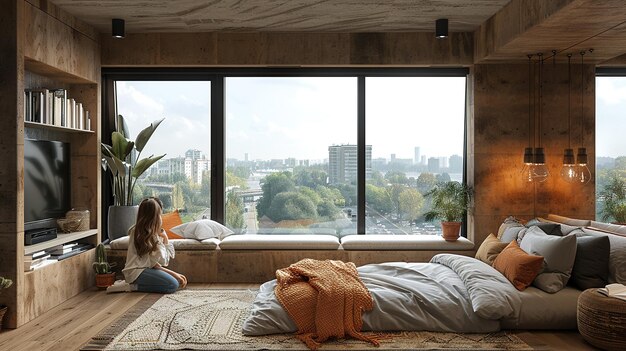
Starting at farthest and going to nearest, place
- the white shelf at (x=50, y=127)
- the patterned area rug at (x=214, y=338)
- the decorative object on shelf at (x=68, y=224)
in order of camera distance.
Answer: the decorative object on shelf at (x=68, y=224), the white shelf at (x=50, y=127), the patterned area rug at (x=214, y=338)

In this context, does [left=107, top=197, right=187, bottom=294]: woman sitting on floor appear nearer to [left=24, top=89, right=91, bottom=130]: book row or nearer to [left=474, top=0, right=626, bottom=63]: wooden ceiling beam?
[left=24, top=89, right=91, bottom=130]: book row

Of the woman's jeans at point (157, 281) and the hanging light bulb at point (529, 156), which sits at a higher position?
the hanging light bulb at point (529, 156)

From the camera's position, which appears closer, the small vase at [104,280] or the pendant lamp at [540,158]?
the pendant lamp at [540,158]

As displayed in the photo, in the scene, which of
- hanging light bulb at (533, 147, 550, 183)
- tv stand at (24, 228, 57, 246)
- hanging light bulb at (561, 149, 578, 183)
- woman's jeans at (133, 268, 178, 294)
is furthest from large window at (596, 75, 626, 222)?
tv stand at (24, 228, 57, 246)

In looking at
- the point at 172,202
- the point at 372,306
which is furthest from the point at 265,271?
the point at 372,306

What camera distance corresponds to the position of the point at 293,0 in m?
4.94

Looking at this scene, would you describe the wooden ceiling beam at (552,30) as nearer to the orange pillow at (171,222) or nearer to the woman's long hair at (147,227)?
the woman's long hair at (147,227)

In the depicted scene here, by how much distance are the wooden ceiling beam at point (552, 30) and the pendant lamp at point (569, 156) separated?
243 mm

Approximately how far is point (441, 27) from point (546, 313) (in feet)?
9.62

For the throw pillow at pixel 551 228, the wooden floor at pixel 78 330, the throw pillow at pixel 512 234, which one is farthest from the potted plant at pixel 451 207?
the wooden floor at pixel 78 330

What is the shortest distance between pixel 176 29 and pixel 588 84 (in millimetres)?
4513

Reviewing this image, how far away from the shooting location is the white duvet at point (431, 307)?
401 centimetres

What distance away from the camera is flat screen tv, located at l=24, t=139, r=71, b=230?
4.98 meters

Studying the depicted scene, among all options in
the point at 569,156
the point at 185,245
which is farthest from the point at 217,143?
the point at 569,156
